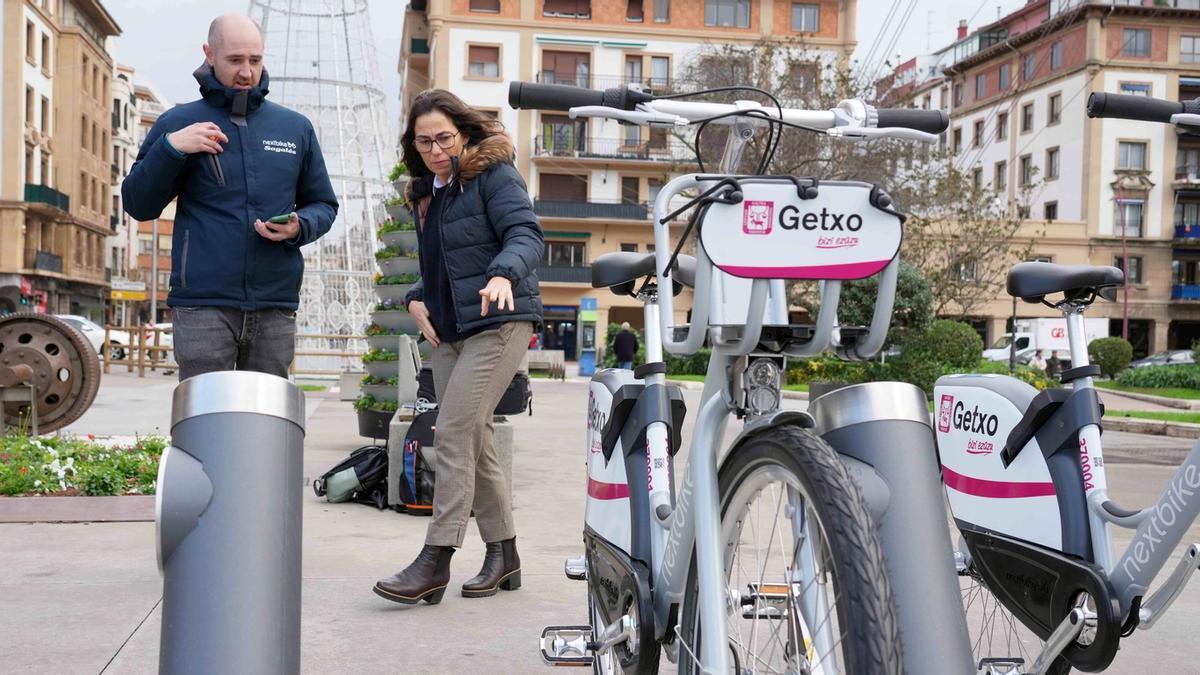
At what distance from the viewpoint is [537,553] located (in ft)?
17.9

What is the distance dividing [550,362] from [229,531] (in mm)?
29987

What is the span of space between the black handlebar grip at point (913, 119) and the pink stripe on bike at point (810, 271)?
2.30ft

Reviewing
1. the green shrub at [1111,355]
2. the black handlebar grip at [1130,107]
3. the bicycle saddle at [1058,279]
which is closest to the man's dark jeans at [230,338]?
the bicycle saddle at [1058,279]

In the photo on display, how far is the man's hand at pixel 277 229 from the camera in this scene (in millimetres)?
3621

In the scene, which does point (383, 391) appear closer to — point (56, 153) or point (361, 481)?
point (361, 481)

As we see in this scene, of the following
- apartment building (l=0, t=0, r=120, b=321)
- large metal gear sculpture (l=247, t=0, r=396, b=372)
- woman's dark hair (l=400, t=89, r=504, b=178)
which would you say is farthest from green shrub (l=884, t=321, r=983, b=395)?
apartment building (l=0, t=0, r=120, b=321)

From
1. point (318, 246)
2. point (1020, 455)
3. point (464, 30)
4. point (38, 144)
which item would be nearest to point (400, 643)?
point (1020, 455)

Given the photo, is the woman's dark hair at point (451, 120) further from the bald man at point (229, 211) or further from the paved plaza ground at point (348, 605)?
the paved plaza ground at point (348, 605)

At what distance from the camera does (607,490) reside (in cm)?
305

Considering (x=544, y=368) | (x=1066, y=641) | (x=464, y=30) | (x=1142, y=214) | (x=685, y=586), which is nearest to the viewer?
(x=685, y=586)

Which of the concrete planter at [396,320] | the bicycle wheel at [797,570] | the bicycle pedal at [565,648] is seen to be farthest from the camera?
the concrete planter at [396,320]

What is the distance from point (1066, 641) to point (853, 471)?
4.63 ft

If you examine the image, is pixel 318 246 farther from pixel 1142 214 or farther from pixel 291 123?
pixel 1142 214

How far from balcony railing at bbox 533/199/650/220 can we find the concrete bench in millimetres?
20577
